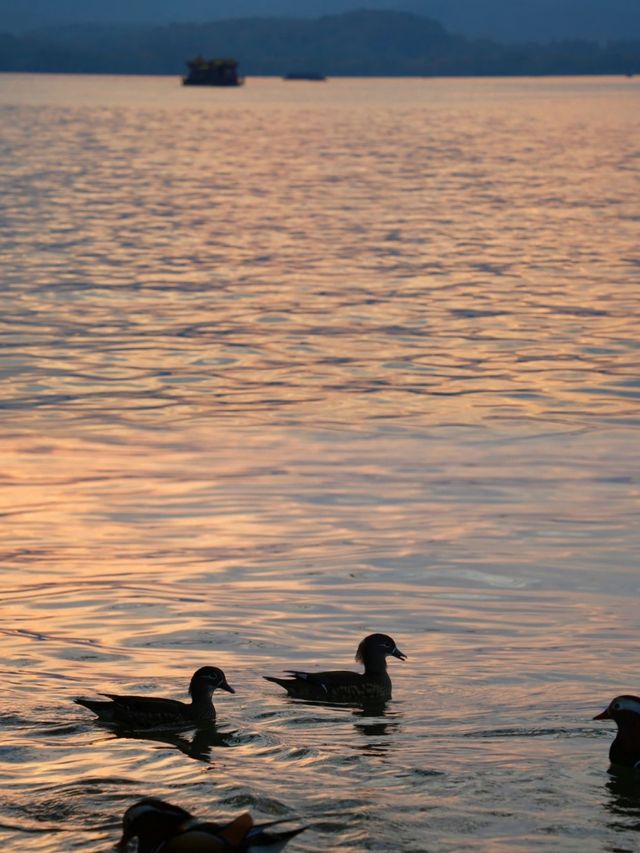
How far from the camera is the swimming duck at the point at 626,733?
32.7 feet

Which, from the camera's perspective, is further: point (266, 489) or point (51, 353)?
point (51, 353)

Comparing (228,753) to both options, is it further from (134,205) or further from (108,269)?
(134,205)

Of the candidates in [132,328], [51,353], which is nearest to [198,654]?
[51,353]

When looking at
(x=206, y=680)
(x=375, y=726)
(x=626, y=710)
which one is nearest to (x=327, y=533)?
(x=375, y=726)

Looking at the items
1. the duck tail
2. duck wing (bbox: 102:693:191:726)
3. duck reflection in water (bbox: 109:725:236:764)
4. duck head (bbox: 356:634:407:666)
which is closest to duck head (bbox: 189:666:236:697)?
duck wing (bbox: 102:693:191:726)

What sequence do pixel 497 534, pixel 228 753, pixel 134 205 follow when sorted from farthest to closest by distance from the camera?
pixel 134 205, pixel 497 534, pixel 228 753

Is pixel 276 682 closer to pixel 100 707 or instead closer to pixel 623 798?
pixel 100 707

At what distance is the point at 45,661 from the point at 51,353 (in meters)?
15.8

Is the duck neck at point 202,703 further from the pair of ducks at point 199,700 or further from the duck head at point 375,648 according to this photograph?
the duck head at point 375,648

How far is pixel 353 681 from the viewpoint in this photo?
11.4 meters

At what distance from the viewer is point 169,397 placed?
78.1 ft

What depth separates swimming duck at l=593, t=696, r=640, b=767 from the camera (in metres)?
9.96

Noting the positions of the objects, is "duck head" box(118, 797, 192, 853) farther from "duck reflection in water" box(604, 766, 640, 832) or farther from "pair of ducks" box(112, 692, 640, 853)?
"duck reflection in water" box(604, 766, 640, 832)

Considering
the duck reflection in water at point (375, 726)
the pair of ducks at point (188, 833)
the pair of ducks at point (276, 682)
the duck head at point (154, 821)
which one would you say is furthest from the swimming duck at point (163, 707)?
the duck head at point (154, 821)
